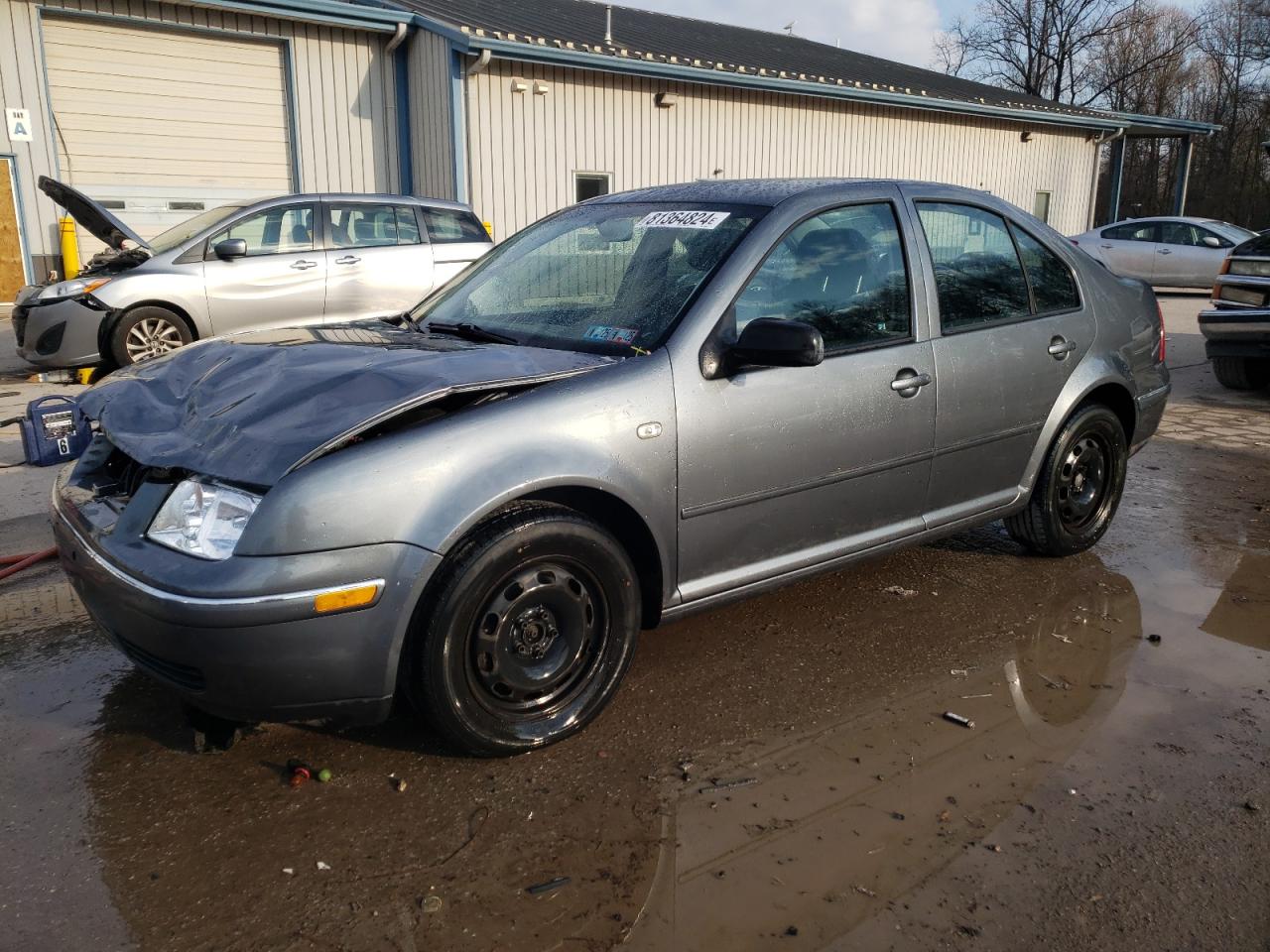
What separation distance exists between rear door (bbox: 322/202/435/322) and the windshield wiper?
19.9ft

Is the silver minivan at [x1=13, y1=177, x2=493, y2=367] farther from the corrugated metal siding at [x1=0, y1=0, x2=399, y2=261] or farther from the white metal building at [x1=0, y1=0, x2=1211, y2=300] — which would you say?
the corrugated metal siding at [x1=0, y1=0, x2=399, y2=261]

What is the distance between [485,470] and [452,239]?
807 cm

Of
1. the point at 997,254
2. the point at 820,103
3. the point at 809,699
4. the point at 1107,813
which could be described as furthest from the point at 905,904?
the point at 820,103

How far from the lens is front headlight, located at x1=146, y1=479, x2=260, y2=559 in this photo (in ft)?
8.54

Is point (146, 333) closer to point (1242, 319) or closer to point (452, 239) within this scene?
point (452, 239)

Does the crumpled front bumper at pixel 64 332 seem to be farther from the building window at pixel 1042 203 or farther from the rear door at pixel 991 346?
the building window at pixel 1042 203

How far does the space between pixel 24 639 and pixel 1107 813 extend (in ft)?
12.3

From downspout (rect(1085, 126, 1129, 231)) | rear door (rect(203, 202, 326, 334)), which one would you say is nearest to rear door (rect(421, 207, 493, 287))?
rear door (rect(203, 202, 326, 334))

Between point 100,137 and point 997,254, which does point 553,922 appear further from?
point 100,137

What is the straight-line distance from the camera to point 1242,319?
8750 mm

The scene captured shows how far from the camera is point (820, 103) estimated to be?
60.2 feet

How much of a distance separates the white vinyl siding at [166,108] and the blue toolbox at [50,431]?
9135mm

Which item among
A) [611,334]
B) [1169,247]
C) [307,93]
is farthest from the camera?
[1169,247]

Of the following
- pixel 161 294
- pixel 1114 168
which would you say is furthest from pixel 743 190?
pixel 1114 168
